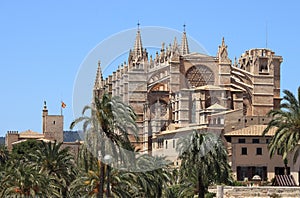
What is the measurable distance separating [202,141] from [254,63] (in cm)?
4822

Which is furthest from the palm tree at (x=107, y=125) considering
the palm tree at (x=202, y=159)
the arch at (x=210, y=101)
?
the arch at (x=210, y=101)

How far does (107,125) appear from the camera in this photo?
114 ft

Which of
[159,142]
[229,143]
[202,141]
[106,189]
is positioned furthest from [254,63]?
[106,189]

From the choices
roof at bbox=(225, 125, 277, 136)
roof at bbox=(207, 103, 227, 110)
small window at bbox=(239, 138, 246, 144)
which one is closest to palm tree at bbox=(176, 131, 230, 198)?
roof at bbox=(225, 125, 277, 136)

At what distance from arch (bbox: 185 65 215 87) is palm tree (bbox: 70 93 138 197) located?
185ft

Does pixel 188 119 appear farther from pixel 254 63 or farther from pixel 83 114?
pixel 83 114

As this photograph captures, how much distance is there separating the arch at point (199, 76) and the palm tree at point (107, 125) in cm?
5653

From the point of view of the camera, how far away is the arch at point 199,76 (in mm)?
91438

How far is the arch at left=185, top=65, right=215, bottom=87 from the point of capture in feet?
300

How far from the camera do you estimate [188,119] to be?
85.8 m

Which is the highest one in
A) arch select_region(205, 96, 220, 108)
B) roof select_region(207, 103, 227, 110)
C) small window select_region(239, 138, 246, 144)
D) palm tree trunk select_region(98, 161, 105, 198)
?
arch select_region(205, 96, 220, 108)

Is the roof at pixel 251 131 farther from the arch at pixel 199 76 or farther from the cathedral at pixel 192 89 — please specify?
the arch at pixel 199 76

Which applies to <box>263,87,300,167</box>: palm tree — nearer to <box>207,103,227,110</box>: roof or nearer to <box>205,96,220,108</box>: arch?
<box>207,103,227,110</box>: roof

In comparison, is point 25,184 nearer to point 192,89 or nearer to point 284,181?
point 284,181
